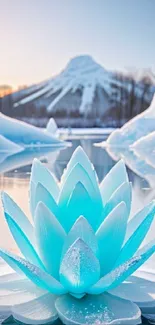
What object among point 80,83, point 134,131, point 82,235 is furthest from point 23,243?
point 80,83

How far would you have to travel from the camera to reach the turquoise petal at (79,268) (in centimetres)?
141

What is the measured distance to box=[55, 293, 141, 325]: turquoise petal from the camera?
1408mm

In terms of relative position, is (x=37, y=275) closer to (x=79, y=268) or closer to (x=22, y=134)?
(x=79, y=268)

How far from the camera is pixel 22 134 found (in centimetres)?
1079

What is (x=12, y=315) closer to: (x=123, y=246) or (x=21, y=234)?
(x=21, y=234)

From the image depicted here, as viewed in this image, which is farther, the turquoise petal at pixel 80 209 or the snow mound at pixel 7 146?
the snow mound at pixel 7 146

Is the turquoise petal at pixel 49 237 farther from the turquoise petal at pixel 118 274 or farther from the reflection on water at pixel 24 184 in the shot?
the reflection on water at pixel 24 184

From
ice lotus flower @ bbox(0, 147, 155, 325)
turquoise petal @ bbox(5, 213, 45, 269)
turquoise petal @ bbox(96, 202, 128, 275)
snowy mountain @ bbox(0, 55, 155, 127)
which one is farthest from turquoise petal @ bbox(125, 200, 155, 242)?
snowy mountain @ bbox(0, 55, 155, 127)

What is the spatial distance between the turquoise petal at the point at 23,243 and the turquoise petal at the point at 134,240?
0.28 m

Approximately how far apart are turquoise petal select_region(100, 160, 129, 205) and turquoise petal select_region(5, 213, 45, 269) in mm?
334

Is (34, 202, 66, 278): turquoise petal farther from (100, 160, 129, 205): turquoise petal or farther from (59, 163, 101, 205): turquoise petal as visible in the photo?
(100, 160, 129, 205): turquoise petal

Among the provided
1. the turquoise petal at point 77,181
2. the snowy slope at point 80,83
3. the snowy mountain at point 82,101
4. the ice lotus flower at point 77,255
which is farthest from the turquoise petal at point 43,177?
the snowy slope at point 80,83

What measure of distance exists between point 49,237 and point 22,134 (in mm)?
9381

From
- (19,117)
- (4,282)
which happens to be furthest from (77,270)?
(19,117)
